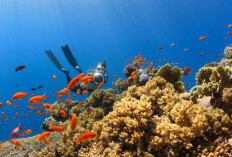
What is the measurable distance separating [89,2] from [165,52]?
79.6 meters

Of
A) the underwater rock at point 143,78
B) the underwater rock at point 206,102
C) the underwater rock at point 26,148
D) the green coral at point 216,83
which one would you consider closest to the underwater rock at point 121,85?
the underwater rock at point 143,78

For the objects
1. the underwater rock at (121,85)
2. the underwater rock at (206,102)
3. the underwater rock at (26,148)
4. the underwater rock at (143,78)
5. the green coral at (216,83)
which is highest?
the underwater rock at (121,85)

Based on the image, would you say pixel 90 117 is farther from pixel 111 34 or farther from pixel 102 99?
pixel 111 34

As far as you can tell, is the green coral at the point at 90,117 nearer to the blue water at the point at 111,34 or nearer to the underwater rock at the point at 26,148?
the underwater rock at the point at 26,148

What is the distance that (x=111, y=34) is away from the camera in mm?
189250

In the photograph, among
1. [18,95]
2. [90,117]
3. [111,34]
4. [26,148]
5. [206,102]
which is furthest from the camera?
[111,34]

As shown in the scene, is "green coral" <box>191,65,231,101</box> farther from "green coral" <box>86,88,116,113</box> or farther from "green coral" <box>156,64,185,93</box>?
"green coral" <box>86,88,116,113</box>

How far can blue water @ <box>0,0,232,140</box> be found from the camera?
134 m

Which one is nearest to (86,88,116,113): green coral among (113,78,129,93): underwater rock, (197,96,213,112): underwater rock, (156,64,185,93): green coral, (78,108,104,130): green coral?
(78,108,104,130): green coral

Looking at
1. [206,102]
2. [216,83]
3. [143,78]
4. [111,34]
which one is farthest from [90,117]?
[111,34]

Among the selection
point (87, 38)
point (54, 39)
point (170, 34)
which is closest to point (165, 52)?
point (170, 34)

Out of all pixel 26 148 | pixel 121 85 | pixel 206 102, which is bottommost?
pixel 26 148

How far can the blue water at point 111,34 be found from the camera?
134m

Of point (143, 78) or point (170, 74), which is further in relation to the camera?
point (143, 78)
